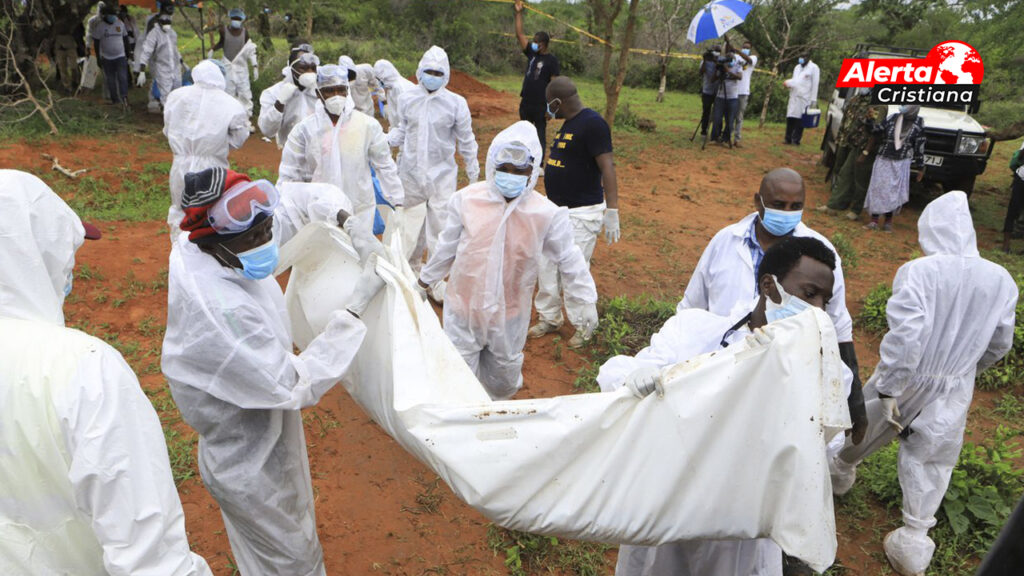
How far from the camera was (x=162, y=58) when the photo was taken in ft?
39.9

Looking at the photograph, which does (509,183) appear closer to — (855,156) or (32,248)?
(32,248)

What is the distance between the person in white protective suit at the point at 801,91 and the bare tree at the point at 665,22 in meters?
5.27

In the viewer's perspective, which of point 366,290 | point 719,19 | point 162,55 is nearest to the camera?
point 366,290

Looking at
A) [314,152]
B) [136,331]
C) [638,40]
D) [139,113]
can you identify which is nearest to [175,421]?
[136,331]

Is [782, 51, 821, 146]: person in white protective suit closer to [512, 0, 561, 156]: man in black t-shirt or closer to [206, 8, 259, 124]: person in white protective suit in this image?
[512, 0, 561, 156]: man in black t-shirt

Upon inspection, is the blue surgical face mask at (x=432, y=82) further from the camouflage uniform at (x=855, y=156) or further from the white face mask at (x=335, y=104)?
the camouflage uniform at (x=855, y=156)

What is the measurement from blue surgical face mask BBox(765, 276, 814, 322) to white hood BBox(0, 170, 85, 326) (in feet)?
7.30

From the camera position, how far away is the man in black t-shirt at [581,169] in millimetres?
5148

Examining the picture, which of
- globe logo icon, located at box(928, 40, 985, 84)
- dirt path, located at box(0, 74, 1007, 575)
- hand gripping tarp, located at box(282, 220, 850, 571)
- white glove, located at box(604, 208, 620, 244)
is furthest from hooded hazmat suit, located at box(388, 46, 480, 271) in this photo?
globe logo icon, located at box(928, 40, 985, 84)

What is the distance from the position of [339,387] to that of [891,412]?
3.50 metres

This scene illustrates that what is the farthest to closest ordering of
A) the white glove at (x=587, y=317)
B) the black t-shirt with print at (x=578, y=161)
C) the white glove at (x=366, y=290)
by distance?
the black t-shirt with print at (x=578, y=161) < the white glove at (x=587, y=317) < the white glove at (x=366, y=290)

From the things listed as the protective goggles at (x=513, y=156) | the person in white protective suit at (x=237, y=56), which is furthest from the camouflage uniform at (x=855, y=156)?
the person in white protective suit at (x=237, y=56)

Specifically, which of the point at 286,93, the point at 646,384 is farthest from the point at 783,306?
the point at 286,93

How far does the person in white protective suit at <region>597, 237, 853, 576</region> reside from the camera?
94.4 inches
